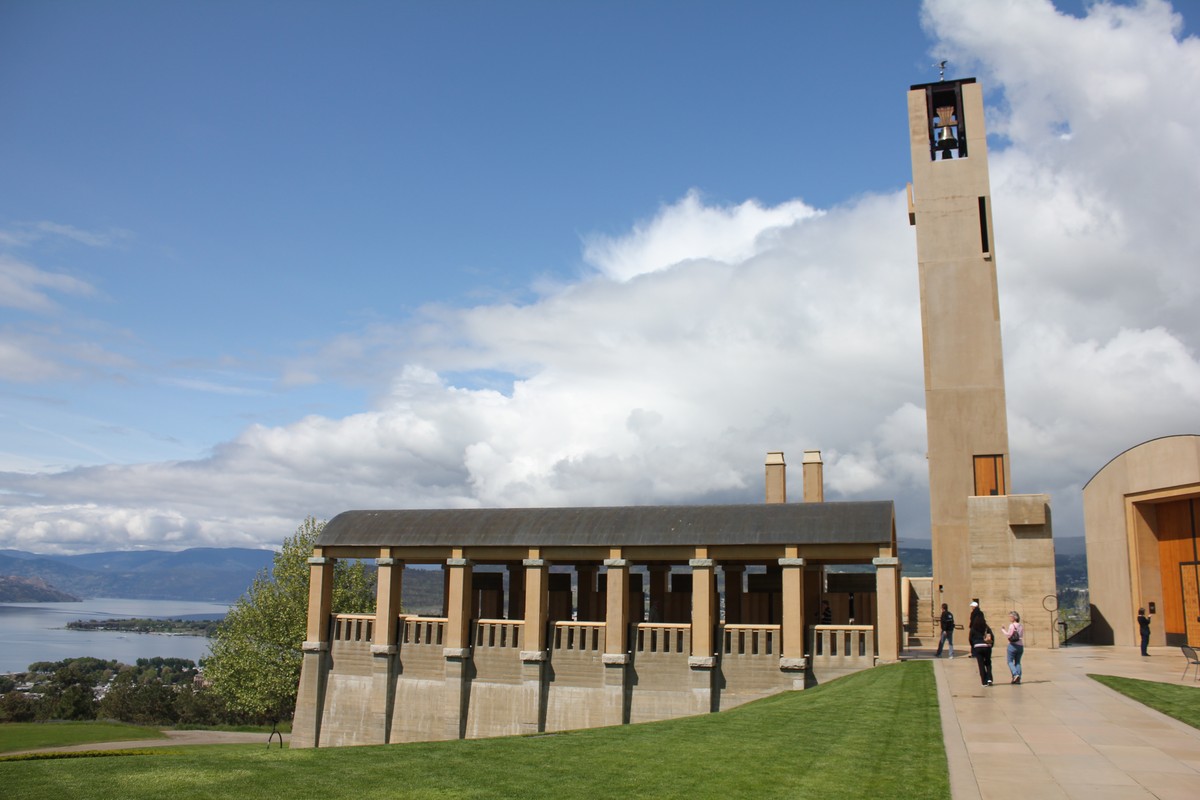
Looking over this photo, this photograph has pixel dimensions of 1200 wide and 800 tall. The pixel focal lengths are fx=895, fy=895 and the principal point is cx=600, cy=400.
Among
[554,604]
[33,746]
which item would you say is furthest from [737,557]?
[33,746]

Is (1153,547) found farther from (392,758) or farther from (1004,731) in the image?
(392,758)

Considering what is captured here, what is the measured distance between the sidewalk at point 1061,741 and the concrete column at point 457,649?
1486 cm

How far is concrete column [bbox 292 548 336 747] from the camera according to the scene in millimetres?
31031

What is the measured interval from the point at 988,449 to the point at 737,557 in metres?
17.4

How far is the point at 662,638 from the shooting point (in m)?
28.1

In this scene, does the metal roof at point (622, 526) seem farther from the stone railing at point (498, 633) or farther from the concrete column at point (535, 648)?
the stone railing at point (498, 633)

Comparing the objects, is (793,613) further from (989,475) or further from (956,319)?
(956,319)

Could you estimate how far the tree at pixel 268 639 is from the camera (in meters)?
54.2

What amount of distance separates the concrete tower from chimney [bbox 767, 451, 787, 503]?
9566 millimetres

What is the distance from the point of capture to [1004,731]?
14.9 meters

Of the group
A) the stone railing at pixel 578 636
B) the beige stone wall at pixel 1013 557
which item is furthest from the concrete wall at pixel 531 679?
the beige stone wall at pixel 1013 557

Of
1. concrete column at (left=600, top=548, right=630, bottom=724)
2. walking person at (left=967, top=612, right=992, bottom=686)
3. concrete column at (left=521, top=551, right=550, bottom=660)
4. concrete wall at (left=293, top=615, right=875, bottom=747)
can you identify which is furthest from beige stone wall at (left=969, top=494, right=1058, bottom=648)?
concrete column at (left=521, top=551, right=550, bottom=660)

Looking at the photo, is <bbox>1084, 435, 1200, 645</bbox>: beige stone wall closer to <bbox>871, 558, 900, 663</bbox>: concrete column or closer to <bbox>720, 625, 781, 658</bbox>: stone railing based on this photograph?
<bbox>871, 558, 900, 663</bbox>: concrete column

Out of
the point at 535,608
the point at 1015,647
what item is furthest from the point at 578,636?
the point at 1015,647
